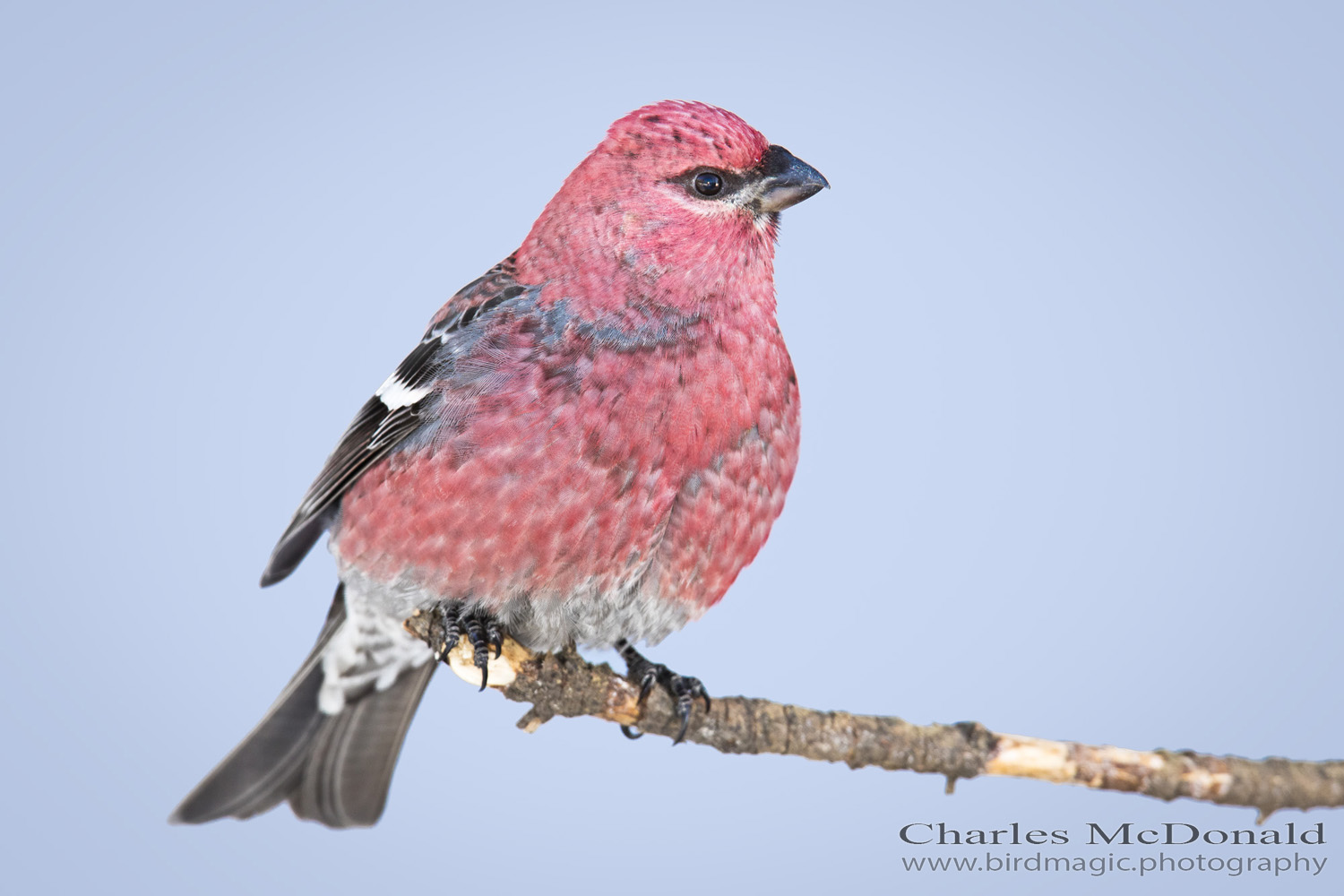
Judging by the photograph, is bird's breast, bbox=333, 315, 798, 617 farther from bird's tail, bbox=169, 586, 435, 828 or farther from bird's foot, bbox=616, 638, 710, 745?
bird's tail, bbox=169, 586, 435, 828

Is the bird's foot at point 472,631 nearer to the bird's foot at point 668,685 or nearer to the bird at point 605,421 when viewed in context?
the bird at point 605,421

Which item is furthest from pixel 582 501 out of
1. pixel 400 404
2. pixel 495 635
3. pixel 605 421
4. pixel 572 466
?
pixel 400 404

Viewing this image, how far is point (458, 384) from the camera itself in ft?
9.46

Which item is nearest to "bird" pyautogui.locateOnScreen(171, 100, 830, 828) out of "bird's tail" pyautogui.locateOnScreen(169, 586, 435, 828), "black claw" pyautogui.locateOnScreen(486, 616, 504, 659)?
"black claw" pyautogui.locateOnScreen(486, 616, 504, 659)

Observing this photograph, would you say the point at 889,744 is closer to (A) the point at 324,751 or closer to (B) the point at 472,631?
(B) the point at 472,631

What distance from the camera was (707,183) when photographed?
2.89 metres

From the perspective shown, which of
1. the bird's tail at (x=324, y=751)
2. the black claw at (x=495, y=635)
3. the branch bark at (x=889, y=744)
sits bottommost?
the bird's tail at (x=324, y=751)

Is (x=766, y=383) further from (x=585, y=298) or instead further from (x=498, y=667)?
(x=498, y=667)

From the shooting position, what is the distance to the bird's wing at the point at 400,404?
9.81 feet

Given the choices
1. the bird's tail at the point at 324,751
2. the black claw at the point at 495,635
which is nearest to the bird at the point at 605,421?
the black claw at the point at 495,635

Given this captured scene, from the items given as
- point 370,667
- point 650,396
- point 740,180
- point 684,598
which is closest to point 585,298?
point 650,396

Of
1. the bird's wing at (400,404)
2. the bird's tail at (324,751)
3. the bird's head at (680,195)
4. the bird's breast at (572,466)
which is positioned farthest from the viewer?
the bird's tail at (324,751)

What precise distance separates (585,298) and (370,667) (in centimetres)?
153

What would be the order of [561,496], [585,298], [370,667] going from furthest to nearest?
[370,667] < [585,298] < [561,496]
